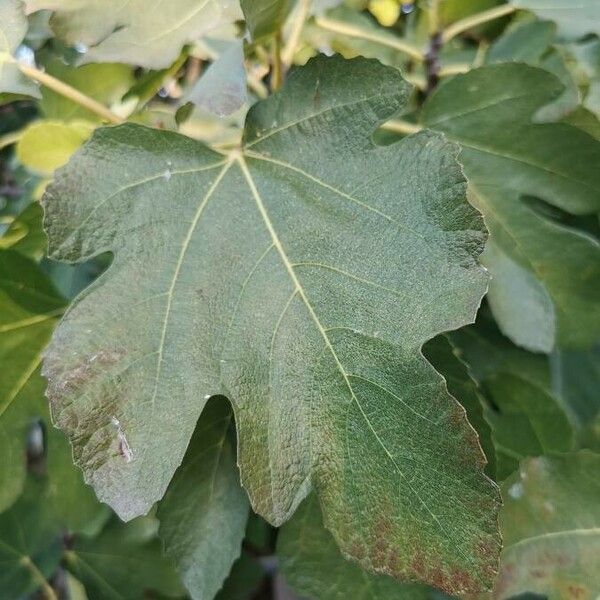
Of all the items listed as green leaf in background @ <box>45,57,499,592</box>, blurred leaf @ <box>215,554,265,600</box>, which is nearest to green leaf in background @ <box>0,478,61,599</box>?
blurred leaf @ <box>215,554,265,600</box>

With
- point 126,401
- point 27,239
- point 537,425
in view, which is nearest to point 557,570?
point 537,425

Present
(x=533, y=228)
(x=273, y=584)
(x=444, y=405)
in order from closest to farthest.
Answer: (x=444, y=405) < (x=533, y=228) < (x=273, y=584)

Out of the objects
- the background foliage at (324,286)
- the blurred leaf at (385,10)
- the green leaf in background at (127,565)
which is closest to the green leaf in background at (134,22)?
the background foliage at (324,286)

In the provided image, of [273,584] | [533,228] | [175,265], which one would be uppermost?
[175,265]

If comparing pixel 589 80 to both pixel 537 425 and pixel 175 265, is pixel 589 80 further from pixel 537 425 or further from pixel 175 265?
pixel 175 265

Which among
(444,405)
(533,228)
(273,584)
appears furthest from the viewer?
(273,584)

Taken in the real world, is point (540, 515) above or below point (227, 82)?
below

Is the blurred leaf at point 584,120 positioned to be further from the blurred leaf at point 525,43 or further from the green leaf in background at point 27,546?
the green leaf in background at point 27,546

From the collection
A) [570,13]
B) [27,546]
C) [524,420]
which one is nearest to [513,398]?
[524,420]
